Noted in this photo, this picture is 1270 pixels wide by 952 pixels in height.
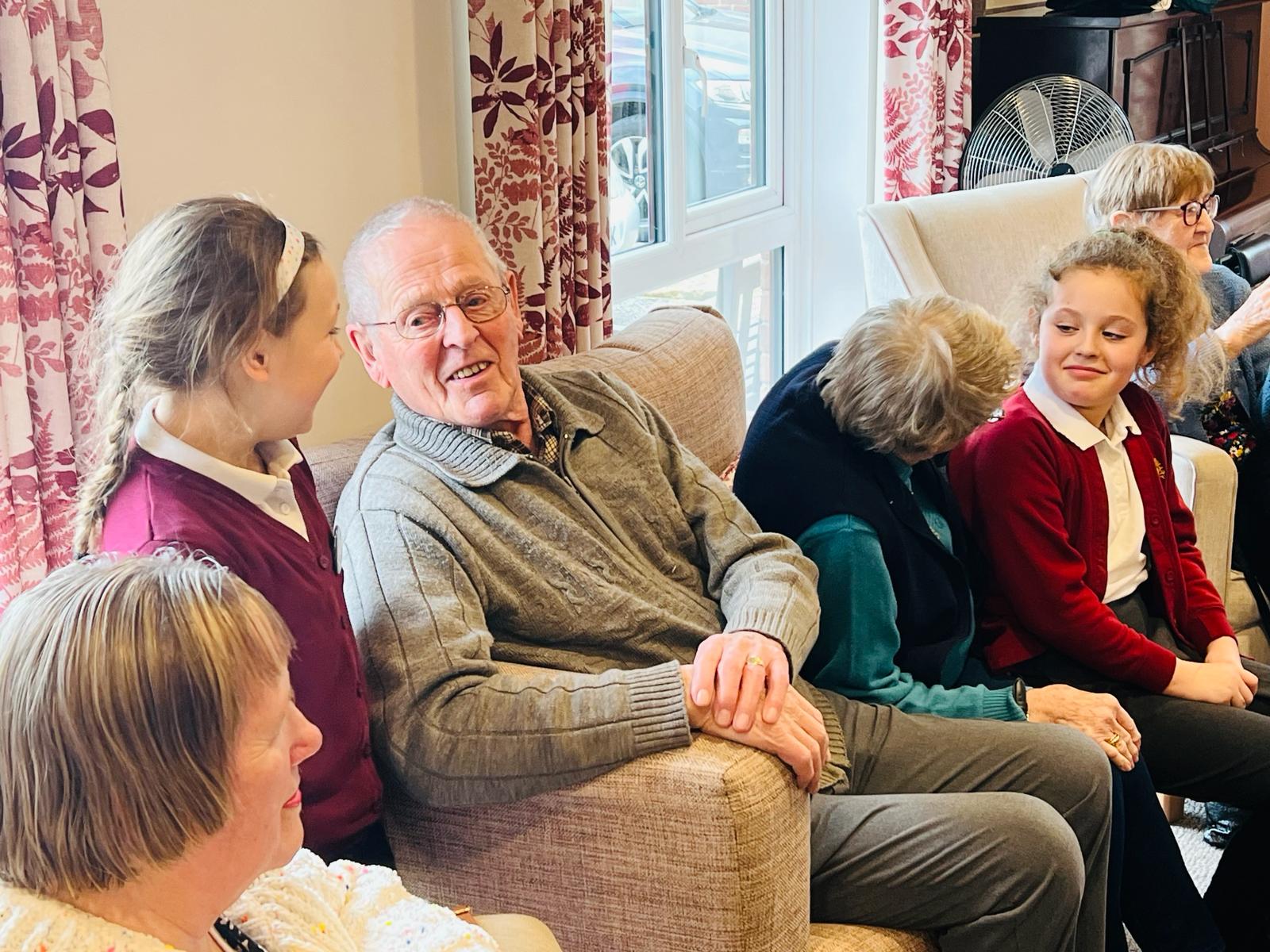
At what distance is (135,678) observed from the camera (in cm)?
85

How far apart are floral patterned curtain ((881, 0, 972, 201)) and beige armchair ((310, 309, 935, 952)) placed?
2339 mm

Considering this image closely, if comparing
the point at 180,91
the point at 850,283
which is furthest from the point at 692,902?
the point at 850,283

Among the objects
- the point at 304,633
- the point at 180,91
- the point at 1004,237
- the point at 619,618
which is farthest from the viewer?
the point at 1004,237

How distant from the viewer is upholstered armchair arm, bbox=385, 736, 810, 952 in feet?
4.37

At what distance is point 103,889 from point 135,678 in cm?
14

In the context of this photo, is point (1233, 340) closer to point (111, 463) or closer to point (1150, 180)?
point (1150, 180)

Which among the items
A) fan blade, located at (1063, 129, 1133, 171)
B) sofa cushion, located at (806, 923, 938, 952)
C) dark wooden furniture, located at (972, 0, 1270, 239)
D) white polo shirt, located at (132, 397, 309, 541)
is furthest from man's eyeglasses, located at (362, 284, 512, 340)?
dark wooden furniture, located at (972, 0, 1270, 239)

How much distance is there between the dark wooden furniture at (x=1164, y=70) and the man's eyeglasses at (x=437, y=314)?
2519mm

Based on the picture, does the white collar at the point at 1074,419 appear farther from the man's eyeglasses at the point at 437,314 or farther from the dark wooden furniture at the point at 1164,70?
the dark wooden furniture at the point at 1164,70

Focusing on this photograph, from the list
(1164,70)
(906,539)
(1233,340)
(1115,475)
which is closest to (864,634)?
(906,539)

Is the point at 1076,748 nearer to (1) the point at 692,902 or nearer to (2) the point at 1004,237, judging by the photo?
(1) the point at 692,902

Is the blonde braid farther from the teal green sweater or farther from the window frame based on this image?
the window frame

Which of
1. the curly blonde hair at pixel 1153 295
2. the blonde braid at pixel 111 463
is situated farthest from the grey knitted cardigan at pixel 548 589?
the curly blonde hair at pixel 1153 295

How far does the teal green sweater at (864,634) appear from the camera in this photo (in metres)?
1.73
